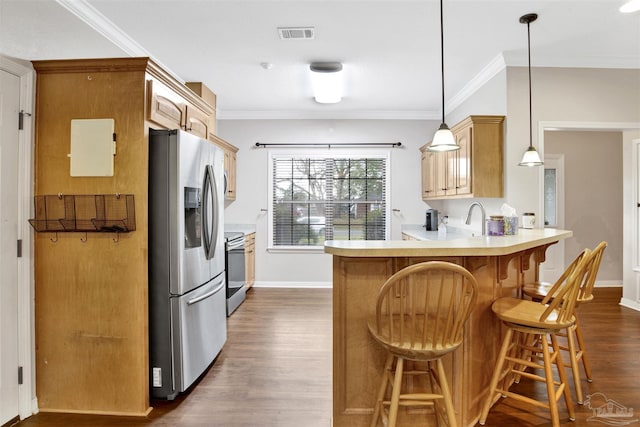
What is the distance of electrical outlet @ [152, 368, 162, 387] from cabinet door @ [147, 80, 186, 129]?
1622 millimetres

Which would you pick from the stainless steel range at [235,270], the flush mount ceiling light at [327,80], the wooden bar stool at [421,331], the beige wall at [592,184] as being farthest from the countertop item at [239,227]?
the beige wall at [592,184]

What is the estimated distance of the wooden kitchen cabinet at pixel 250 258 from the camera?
495cm

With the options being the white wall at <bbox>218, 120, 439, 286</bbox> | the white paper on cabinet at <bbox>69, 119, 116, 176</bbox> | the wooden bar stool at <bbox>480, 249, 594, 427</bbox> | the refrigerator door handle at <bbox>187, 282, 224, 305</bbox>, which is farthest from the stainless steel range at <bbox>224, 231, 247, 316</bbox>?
the wooden bar stool at <bbox>480, 249, 594, 427</bbox>

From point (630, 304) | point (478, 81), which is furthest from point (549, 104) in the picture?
point (630, 304)

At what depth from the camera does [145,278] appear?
2.14m

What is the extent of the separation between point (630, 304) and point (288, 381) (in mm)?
4449

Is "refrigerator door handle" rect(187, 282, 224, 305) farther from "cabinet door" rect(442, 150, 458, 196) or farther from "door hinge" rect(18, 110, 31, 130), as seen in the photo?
"cabinet door" rect(442, 150, 458, 196)

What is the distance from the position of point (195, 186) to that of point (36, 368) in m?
1.48

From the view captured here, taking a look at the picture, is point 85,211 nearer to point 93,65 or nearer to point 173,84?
point 93,65

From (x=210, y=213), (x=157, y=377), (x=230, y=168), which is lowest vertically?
(x=157, y=377)

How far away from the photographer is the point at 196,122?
2.96 m

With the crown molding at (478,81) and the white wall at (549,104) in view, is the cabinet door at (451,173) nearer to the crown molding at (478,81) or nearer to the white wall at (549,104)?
the white wall at (549,104)

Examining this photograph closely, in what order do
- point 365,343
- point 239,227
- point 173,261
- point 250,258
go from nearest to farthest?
point 365,343, point 173,261, point 250,258, point 239,227

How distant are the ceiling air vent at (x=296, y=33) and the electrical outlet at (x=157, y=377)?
108 inches
